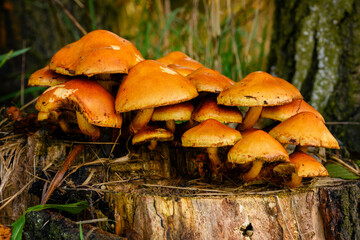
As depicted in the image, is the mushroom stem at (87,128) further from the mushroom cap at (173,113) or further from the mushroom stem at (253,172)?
the mushroom stem at (253,172)

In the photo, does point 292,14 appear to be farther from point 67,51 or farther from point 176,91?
point 67,51

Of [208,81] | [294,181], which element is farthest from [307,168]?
[208,81]

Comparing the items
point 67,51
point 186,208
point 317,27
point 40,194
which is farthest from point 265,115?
point 317,27

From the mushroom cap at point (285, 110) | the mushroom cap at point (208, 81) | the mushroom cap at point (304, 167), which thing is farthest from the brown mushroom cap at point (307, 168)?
the mushroom cap at point (208, 81)

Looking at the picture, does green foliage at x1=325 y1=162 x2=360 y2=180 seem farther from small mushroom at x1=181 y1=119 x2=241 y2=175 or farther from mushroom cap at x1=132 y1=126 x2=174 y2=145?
mushroom cap at x1=132 y1=126 x2=174 y2=145

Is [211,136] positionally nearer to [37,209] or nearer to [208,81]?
[208,81]

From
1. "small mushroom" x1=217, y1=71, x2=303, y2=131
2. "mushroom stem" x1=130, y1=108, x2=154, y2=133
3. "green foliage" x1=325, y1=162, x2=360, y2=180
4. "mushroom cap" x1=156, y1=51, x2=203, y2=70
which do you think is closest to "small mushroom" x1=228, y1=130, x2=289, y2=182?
"small mushroom" x1=217, y1=71, x2=303, y2=131

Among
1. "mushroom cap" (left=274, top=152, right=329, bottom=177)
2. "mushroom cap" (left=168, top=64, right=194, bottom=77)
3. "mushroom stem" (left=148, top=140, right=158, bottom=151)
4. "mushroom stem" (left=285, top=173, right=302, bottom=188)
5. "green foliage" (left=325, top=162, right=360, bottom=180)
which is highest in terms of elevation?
"mushroom cap" (left=168, top=64, right=194, bottom=77)
